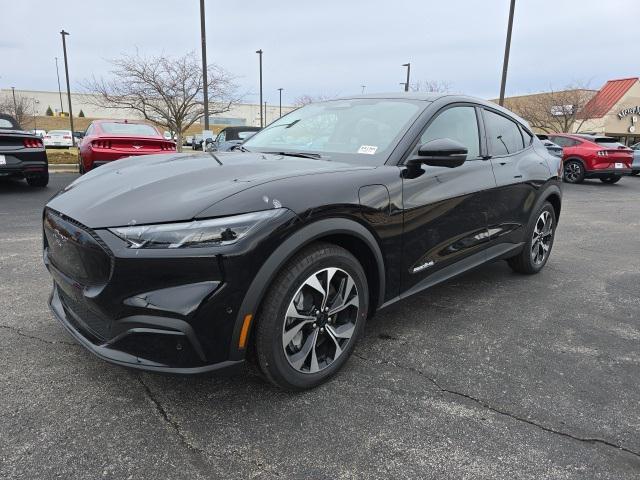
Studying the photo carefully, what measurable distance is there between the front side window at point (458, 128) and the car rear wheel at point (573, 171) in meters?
12.6

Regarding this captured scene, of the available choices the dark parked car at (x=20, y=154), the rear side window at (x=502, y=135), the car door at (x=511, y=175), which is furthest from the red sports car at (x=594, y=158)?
the dark parked car at (x=20, y=154)

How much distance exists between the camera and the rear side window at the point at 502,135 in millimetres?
3688

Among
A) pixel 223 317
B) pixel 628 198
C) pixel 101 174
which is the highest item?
pixel 101 174

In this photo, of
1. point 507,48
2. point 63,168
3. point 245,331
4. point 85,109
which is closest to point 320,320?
point 245,331

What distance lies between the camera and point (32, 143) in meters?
8.21

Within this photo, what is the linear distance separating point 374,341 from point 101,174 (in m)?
1.91

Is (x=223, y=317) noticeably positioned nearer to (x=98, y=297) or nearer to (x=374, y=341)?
(x=98, y=297)

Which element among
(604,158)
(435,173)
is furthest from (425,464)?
(604,158)

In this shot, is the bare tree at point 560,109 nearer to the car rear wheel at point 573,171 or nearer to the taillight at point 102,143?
the car rear wheel at point 573,171

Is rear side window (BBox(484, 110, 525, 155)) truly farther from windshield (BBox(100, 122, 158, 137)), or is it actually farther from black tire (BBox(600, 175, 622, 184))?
black tire (BBox(600, 175, 622, 184))

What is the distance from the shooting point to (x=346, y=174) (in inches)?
95.5

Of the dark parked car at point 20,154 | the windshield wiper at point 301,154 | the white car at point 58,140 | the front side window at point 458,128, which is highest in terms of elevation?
the front side window at point 458,128

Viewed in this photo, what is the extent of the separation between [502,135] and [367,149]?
1.64 metres

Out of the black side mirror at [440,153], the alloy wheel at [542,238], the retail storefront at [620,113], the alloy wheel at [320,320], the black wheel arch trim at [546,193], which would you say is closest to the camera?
the alloy wheel at [320,320]
